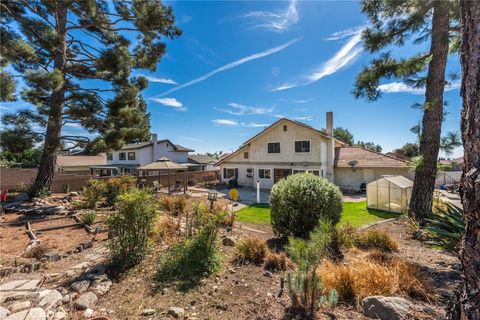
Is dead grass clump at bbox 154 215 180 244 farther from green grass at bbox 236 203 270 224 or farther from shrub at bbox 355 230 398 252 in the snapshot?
shrub at bbox 355 230 398 252

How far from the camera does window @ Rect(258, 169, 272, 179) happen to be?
2189 centimetres

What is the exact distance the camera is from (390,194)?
1174cm

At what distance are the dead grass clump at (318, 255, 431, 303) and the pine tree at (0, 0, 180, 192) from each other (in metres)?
11.7

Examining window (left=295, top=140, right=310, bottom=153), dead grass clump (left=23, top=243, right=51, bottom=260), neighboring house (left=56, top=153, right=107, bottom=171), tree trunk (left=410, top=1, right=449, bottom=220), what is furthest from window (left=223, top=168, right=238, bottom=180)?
neighboring house (left=56, top=153, right=107, bottom=171)

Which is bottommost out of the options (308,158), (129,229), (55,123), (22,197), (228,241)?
(228,241)

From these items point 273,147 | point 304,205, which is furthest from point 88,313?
point 273,147

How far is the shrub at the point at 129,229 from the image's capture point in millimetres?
4160

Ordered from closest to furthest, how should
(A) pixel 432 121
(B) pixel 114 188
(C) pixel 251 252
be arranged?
(C) pixel 251 252, (A) pixel 432 121, (B) pixel 114 188

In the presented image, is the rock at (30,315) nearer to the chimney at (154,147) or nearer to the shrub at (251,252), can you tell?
the shrub at (251,252)

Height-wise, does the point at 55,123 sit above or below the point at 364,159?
above

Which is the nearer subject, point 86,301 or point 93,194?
point 86,301

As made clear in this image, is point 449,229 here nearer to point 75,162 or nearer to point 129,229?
point 129,229

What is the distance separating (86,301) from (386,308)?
155 inches

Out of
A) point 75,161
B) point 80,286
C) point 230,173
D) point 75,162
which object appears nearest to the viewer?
point 80,286
